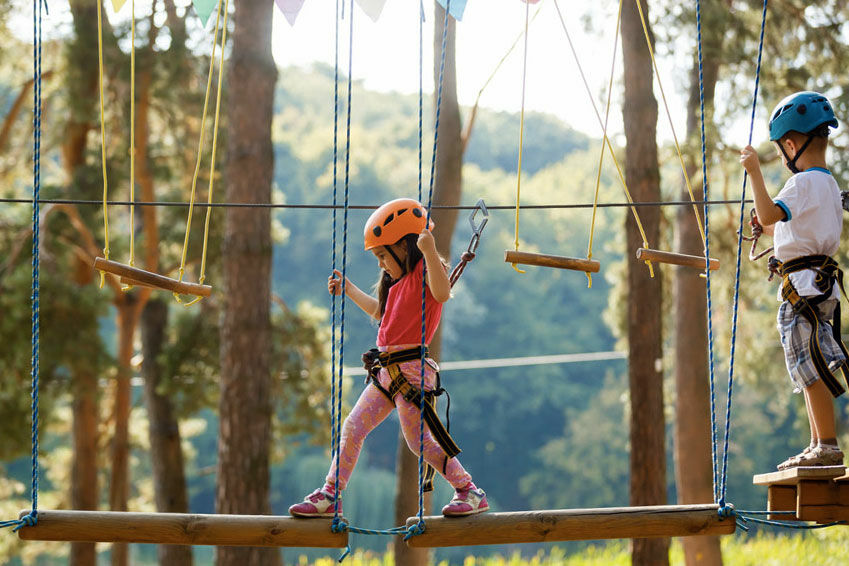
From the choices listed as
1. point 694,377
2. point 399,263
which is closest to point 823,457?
point 399,263

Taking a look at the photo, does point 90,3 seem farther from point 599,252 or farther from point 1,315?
point 599,252

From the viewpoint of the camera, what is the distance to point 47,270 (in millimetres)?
8758

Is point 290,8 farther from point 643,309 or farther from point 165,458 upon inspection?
point 165,458

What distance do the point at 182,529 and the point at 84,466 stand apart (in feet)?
24.3

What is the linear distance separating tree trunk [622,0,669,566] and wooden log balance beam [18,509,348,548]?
144 inches

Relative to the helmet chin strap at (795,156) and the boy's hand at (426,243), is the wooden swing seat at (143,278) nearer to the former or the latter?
the boy's hand at (426,243)

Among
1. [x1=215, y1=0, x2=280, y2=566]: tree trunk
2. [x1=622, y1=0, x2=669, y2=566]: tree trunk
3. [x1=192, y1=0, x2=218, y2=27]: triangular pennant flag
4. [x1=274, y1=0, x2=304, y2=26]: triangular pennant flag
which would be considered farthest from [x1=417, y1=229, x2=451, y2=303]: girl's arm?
[x1=622, y1=0, x2=669, y2=566]: tree trunk

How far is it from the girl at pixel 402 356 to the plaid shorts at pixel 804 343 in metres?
1.09

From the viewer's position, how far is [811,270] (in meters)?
3.35

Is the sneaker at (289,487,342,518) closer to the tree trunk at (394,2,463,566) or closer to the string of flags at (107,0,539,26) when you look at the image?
the string of flags at (107,0,539,26)

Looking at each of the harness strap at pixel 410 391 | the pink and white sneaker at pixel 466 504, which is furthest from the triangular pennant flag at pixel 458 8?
the pink and white sneaker at pixel 466 504

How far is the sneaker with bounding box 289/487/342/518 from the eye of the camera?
3289 millimetres

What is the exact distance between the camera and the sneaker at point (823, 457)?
328cm

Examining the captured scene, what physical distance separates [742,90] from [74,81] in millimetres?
6046
